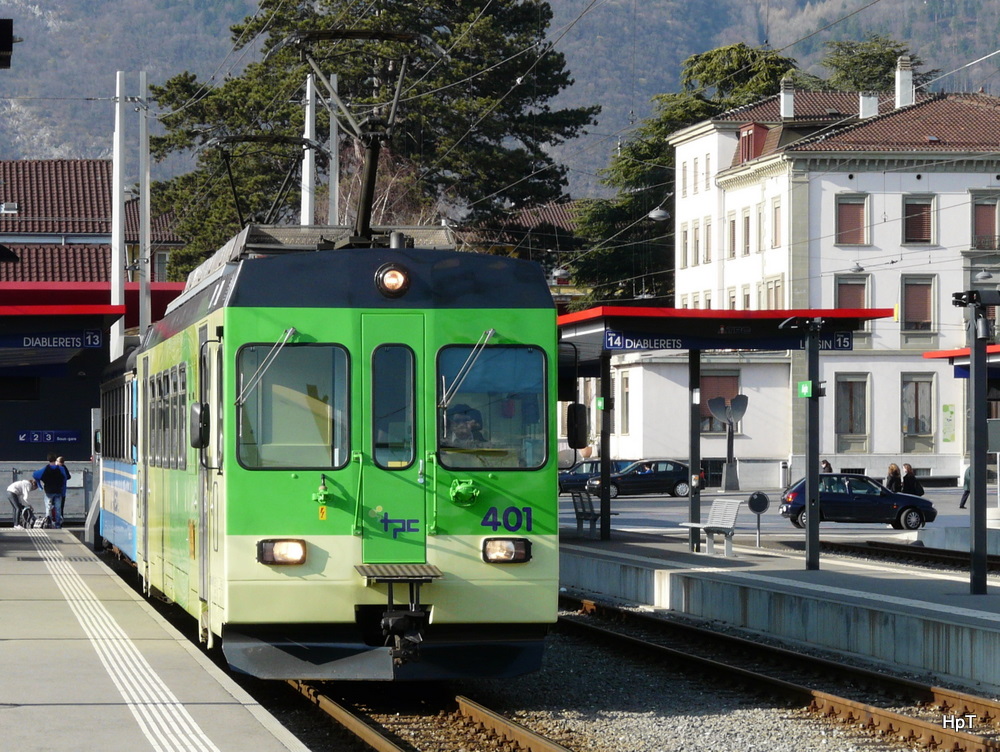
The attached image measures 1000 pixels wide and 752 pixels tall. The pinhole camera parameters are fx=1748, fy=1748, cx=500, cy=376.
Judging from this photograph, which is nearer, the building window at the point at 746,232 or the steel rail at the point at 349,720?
the steel rail at the point at 349,720

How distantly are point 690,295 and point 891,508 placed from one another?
37671 millimetres

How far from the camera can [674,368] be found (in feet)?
208

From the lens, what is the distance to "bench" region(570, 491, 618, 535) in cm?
2859

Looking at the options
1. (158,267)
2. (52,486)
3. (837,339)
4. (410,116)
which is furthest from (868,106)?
(837,339)

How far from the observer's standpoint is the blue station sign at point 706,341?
75.3 ft

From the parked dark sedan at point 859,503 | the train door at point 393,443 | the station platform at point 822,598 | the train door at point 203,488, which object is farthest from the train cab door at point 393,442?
the parked dark sedan at point 859,503

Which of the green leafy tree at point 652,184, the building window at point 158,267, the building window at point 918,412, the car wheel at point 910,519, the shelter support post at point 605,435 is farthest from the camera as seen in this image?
the building window at point 158,267

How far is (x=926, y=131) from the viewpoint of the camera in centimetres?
6662

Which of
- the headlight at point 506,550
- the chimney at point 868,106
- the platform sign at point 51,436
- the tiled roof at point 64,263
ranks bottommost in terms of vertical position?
the headlight at point 506,550

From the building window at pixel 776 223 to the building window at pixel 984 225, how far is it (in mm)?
7167

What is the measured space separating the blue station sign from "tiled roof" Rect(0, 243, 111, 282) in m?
57.6

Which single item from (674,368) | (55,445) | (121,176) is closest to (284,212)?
(674,368)

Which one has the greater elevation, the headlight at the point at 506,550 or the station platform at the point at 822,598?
the headlight at the point at 506,550

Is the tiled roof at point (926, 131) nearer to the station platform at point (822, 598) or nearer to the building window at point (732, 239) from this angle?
the building window at point (732, 239)
